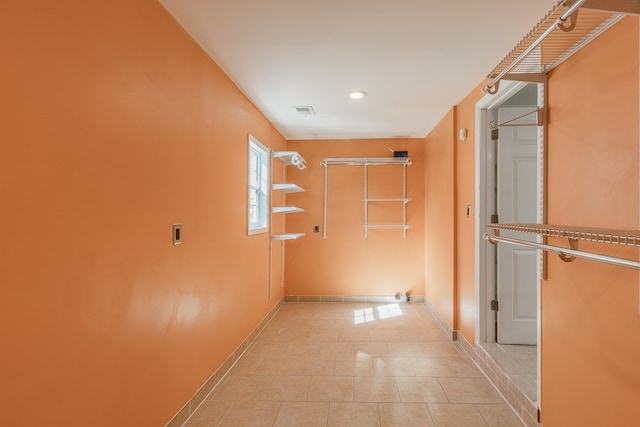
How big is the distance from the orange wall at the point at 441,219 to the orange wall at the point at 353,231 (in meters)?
0.20

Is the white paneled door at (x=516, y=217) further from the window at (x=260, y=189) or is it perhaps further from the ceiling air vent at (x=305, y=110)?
the window at (x=260, y=189)

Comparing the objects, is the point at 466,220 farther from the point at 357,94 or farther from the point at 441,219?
the point at 357,94

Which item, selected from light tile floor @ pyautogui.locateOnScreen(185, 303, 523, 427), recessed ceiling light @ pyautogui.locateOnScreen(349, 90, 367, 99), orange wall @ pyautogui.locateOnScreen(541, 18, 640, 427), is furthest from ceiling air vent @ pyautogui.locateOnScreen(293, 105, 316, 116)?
light tile floor @ pyautogui.locateOnScreen(185, 303, 523, 427)

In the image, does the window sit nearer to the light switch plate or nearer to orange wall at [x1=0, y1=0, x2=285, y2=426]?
orange wall at [x1=0, y1=0, x2=285, y2=426]

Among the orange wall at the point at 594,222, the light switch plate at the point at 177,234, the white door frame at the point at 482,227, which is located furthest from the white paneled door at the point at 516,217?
the light switch plate at the point at 177,234

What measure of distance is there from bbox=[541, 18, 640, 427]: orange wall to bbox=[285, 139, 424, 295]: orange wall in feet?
8.91

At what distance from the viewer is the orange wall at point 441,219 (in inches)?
125

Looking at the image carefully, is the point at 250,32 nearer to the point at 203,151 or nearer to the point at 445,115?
the point at 203,151

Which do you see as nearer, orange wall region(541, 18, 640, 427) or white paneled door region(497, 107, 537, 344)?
orange wall region(541, 18, 640, 427)

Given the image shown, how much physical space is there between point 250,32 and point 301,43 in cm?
31

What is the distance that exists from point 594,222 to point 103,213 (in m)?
2.08

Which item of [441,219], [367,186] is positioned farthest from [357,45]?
[367,186]

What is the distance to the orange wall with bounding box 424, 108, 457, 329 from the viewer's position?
3.17 metres

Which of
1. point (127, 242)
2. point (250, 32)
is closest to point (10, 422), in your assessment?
point (127, 242)
